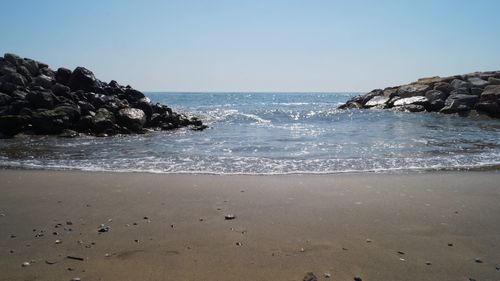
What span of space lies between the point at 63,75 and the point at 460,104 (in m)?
27.5

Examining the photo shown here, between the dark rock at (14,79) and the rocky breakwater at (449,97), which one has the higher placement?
the dark rock at (14,79)

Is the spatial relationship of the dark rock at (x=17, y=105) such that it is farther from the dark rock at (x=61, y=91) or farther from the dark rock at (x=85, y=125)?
the dark rock at (x=85, y=125)

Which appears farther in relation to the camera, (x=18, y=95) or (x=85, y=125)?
(x=18, y=95)

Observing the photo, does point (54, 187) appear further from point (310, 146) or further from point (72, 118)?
point (72, 118)

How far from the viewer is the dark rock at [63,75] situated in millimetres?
25442

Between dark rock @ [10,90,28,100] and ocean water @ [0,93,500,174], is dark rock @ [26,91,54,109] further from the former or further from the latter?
ocean water @ [0,93,500,174]

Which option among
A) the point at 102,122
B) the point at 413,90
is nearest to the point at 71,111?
the point at 102,122

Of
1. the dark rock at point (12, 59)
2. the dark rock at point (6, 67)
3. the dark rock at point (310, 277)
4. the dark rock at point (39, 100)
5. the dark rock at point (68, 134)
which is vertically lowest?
the dark rock at point (68, 134)

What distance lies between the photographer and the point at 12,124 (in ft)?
59.8

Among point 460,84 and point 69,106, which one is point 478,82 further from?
point 69,106

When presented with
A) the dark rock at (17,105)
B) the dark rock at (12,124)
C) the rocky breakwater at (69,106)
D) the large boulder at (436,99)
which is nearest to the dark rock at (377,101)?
the large boulder at (436,99)

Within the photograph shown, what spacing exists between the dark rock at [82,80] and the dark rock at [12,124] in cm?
674

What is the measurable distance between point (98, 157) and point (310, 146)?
751cm

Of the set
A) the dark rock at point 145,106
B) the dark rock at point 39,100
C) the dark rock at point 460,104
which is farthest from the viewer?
the dark rock at point 460,104
